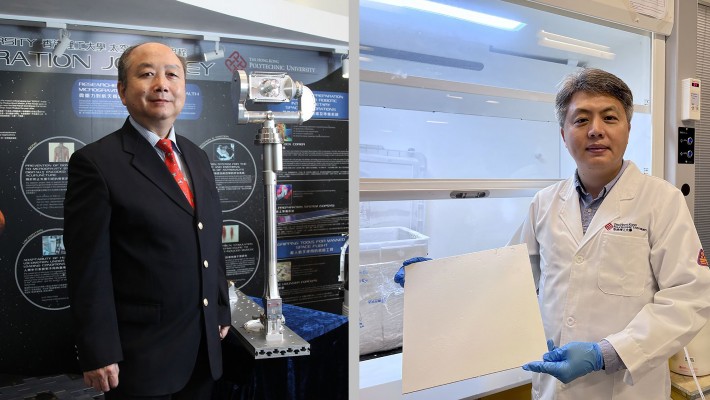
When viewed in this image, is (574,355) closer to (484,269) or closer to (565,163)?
(484,269)

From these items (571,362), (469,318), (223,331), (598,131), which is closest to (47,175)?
(223,331)

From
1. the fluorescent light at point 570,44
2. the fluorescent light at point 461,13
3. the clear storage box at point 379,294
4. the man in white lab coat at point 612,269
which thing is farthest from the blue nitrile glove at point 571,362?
the fluorescent light at point 570,44

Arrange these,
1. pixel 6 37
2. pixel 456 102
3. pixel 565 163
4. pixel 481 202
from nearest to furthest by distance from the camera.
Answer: pixel 6 37 < pixel 456 102 < pixel 481 202 < pixel 565 163

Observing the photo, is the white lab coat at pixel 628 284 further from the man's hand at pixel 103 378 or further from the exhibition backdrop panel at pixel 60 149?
the man's hand at pixel 103 378

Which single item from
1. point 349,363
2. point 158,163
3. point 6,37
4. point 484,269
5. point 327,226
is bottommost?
point 349,363

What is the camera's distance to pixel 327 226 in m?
1.21

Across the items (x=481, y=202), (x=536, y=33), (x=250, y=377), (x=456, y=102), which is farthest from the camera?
(x=481, y=202)

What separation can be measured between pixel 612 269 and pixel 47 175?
1.47 metres

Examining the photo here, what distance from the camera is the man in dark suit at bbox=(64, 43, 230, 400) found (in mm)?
866

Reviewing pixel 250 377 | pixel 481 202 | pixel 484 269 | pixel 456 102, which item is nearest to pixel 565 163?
pixel 481 202

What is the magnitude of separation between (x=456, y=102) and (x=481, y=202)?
677 mm

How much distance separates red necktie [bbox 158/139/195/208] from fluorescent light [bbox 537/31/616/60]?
5.98 feet

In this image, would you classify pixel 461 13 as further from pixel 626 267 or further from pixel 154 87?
pixel 154 87

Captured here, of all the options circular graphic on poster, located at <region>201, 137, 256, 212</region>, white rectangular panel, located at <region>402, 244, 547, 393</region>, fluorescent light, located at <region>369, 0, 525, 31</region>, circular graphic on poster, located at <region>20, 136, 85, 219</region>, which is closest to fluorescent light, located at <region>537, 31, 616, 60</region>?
fluorescent light, located at <region>369, 0, 525, 31</region>
